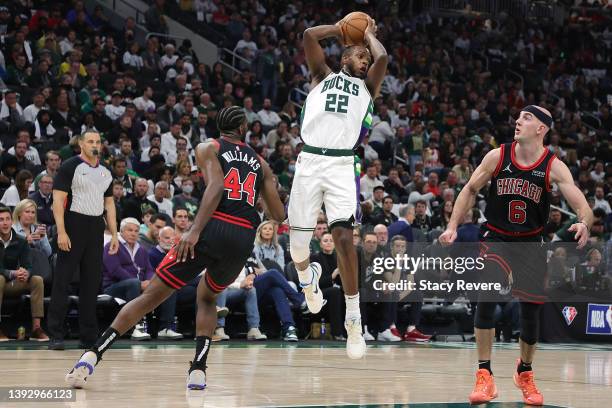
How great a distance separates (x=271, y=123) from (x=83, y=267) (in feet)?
31.7

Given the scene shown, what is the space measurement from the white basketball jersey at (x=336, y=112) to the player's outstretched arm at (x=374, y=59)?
9 cm

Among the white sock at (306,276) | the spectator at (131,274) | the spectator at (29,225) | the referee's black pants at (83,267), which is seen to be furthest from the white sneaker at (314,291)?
the spectator at (29,225)

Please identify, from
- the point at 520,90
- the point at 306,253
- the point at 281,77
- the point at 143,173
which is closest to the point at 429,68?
the point at 520,90

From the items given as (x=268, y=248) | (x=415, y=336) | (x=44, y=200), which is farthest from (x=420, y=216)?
(x=44, y=200)

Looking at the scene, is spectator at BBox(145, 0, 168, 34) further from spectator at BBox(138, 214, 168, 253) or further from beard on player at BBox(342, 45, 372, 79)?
beard on player at BBox(342, 45, 372, 79)

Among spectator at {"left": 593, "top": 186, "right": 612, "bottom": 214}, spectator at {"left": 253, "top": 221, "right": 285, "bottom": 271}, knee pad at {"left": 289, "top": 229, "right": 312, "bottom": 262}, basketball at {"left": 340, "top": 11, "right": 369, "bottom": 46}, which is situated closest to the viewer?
basketball at {"left": 340, "top": 11, "right": 369, "bottom": 46}

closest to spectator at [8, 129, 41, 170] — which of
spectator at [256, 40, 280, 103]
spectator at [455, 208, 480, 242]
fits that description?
spectator at [455, 208, 480, 242]

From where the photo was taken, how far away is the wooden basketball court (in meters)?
7.39

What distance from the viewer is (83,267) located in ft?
36.0

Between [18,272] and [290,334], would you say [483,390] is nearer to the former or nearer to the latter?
[290,334]

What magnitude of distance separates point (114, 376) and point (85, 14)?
44.1ft

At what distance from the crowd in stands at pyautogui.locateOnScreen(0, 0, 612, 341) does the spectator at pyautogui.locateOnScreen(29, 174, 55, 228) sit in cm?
3

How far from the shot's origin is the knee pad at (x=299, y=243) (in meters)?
8.49

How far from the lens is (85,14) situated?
20672 millimetres
